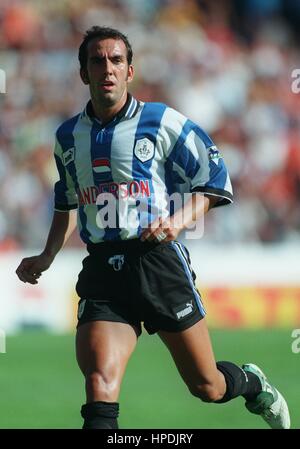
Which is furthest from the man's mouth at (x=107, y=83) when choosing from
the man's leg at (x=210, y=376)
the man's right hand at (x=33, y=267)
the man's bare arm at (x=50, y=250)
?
the man's leg at (x=210, y=376)

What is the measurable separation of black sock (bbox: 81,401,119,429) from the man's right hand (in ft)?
3.21

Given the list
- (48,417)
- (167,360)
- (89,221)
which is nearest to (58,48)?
(167,360)

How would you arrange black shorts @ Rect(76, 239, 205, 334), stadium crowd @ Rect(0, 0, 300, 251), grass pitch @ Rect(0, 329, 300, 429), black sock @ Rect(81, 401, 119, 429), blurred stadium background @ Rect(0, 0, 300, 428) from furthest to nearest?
stadium crowd @ Rect(0, 0, 300, 251), blurred stadium background @ Rect(0, 0, 300, 428), grass pitch @ Rect(0, 329, 300, 429), black shorts @ Rect(76, 239, 205, 334), black sock @ Rect(81, 401, 119, 429)

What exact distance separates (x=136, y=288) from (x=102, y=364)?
0.43 metres

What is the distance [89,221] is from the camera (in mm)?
5305

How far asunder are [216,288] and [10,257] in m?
2.46

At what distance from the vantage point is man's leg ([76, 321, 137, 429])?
4.89 metres

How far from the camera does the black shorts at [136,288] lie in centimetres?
521

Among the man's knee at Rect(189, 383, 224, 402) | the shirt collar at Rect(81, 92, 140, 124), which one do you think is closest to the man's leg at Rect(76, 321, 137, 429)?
the man's knee at Rect(189, 383, 224, 402)

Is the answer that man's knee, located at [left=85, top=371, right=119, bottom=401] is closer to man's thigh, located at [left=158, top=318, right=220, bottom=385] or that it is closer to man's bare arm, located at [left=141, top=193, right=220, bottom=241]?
man's thigh, located at [left=158, top=318, right=220, bottom=385]

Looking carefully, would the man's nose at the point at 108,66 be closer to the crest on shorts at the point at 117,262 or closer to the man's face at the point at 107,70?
the man's face at the point at 107,70

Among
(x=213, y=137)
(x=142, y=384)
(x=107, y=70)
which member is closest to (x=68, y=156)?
(x=107, y=70)

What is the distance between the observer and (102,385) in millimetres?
4945

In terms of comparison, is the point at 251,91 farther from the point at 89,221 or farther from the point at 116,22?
the point at 89,221
